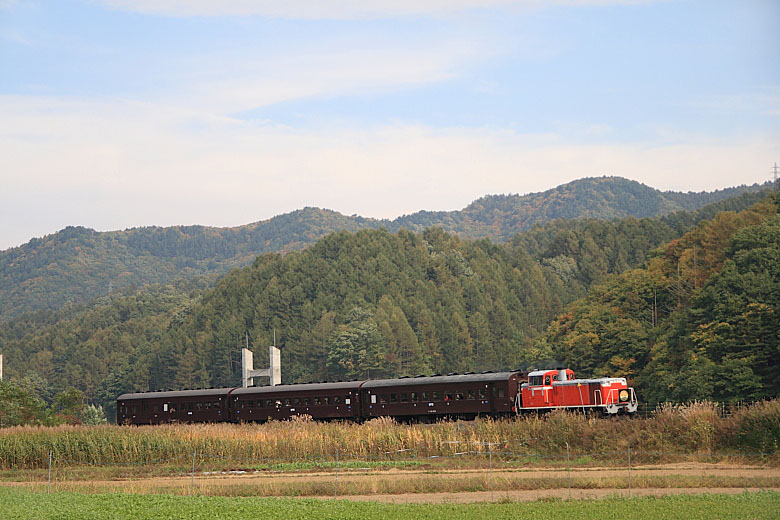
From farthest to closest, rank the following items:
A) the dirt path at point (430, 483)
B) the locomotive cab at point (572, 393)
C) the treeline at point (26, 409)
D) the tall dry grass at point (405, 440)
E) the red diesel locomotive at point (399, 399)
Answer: the treeline at point (26, 409) → the red diesel locomotive at point (399, 399) → the locomotive cab at point (572, 393) → the tall dry grass at point (405, 440) → the dirt path at point (430, 483)

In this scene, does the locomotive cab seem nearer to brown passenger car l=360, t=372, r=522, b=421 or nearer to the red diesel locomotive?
the red diesel locomotive

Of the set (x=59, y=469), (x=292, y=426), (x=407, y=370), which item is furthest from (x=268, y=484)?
(x=407, y=370)

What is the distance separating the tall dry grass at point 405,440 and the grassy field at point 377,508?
11339mm

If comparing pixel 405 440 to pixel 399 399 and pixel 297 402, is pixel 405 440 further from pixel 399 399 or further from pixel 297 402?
pixel 297 402

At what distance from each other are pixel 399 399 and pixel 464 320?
10448 centimetres

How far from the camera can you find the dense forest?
75500 mm

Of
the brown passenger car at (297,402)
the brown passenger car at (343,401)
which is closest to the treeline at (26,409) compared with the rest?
the brown passenger car at (343,401)

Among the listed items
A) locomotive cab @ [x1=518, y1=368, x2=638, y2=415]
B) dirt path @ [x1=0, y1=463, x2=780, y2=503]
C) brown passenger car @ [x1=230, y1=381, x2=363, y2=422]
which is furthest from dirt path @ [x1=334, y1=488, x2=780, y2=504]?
brown passenger car @ [x1=230, y1=381, x2=363, y2=422]

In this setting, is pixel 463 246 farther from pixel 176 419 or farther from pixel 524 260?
pixel 176 419

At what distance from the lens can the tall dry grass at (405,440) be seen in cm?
3981

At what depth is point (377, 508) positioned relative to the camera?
27812 mm

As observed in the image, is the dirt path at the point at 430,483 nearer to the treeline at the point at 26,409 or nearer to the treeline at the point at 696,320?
the treeline at the point at 696,320

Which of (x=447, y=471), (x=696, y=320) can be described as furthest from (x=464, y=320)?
(x=447, y=471)

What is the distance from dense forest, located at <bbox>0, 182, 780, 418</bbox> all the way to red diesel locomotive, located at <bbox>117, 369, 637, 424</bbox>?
23090mm
